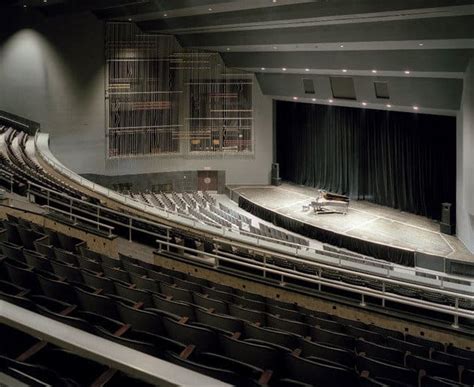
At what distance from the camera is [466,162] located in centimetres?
1248

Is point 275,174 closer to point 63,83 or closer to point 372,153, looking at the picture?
point 372,153

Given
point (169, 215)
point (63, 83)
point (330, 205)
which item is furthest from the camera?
point (63, 83)

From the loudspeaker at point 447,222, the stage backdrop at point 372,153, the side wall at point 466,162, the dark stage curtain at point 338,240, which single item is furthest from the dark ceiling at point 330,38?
the dark stage curtain at point 338,240

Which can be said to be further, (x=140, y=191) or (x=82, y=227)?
(x=140, y=191)

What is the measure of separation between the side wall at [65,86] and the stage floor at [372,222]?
452 centimetres

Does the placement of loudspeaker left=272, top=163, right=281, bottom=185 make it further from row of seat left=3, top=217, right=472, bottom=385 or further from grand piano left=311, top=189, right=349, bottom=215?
row of seat left=3, top=217, right=472, bottom=385

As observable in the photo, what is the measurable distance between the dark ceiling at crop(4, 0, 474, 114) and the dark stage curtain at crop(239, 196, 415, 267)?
3.75 meters

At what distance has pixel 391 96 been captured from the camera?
15.3 m

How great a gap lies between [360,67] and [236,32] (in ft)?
12.9

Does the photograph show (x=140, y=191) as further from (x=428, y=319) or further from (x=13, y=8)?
(x=428, y=319)

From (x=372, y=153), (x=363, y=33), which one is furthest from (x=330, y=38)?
(x=372, y=153)

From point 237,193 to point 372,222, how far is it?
5122 millimetres

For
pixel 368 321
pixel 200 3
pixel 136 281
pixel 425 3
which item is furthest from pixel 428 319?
pixel 200 3

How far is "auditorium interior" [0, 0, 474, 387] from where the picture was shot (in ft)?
10.4
